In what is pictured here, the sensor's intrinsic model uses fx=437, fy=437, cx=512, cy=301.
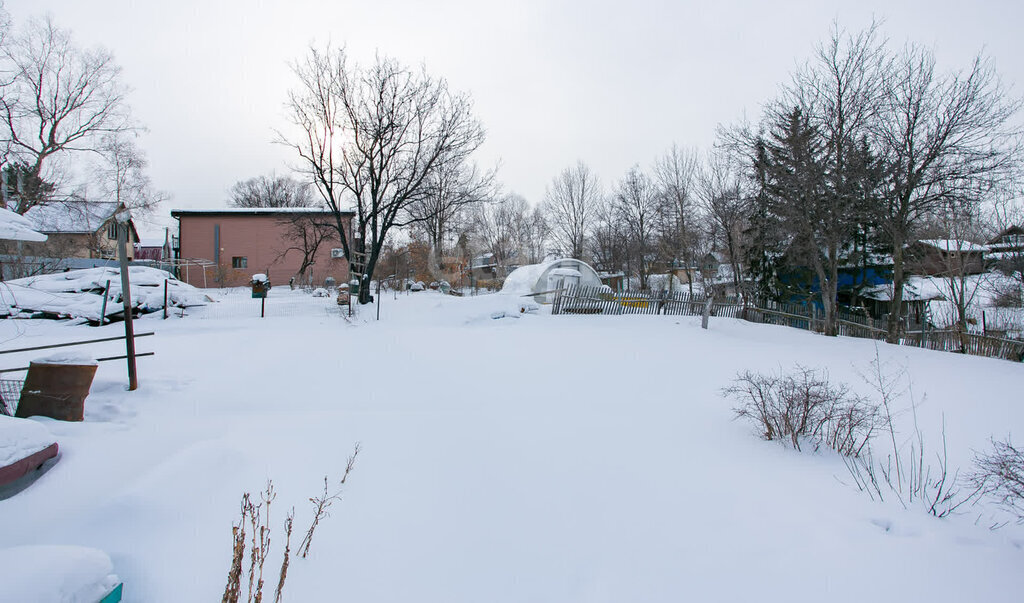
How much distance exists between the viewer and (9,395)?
456 centimetres

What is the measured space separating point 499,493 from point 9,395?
5318 millimetres

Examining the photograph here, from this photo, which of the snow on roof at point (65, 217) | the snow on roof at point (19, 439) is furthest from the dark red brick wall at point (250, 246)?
the snow on roof at point (19, 439)

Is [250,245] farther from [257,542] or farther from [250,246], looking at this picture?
[257,542]

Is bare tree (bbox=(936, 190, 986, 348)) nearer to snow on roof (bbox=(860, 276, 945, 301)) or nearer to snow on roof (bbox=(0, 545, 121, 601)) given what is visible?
snow on roof (bbox=(860, 276, 945, 301))

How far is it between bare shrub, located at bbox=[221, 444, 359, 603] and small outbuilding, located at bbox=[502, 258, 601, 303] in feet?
53.3

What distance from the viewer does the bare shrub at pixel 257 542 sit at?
1648 mm

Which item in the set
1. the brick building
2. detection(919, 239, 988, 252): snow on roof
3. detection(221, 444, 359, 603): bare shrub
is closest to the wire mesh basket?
detection(221, 444, 359, 603): bare shrub

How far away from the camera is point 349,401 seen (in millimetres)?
5449

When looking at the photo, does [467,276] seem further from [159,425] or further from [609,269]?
[159,425]

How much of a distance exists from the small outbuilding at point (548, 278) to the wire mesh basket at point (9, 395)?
612 inches

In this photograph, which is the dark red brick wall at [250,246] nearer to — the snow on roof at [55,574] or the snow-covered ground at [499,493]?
the snow-covered ground at [499,493]

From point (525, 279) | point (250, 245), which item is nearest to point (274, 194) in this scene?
point (250, 245)

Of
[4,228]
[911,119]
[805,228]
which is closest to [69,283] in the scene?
[4,228]

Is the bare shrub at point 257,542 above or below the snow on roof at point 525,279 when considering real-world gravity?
below
